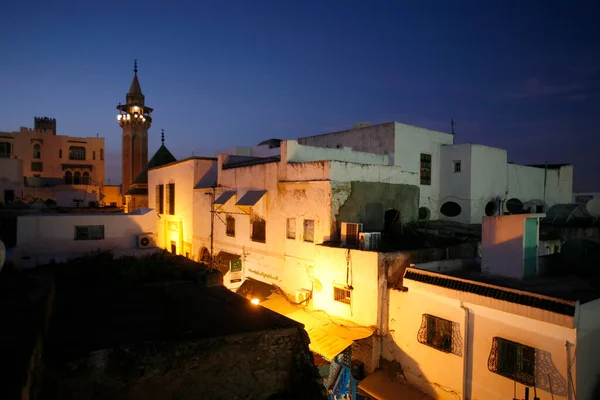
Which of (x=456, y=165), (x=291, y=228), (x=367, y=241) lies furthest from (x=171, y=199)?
(x=456, y=165)

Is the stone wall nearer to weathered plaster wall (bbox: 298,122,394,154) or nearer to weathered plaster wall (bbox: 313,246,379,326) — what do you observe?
weathered plaster wall (bbox: 313,246,379,326)

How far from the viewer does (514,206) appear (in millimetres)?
20047

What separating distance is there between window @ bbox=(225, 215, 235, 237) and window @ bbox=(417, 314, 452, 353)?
9.55 meters

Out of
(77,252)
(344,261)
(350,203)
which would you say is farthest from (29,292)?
(77,252)

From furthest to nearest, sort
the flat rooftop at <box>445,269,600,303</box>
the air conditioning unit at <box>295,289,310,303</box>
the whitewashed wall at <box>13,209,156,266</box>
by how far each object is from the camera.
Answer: the whitewashed wall at <box>13,209,156,266</box> < the air conditioning unit at <box>295,289,310,303</box> < the flat rooftop at <box>445,269,600,303</box>

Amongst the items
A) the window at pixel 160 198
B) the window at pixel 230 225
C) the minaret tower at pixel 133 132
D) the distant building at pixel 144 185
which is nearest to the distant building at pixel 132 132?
the minaret tower at pixel 133 132

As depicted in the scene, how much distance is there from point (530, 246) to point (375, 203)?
5170mm

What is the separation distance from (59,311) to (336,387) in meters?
8.97

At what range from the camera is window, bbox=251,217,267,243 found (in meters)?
15.1

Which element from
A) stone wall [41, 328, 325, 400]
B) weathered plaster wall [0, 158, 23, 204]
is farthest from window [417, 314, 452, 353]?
weathered plaster wall [0, 158, 23, 204]

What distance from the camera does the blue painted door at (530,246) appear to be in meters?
9.47

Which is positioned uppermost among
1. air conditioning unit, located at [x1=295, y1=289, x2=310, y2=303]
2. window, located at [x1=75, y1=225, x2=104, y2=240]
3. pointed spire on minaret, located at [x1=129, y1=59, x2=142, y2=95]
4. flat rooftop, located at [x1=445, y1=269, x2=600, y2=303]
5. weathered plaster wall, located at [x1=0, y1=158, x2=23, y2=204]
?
pointed spire on minaret, located at [x1=129, y1=59, x2=142, y2=95]

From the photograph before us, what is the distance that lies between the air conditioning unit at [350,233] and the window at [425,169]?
763 cm

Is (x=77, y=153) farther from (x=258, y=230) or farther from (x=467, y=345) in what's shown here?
(x=467, y=345)
